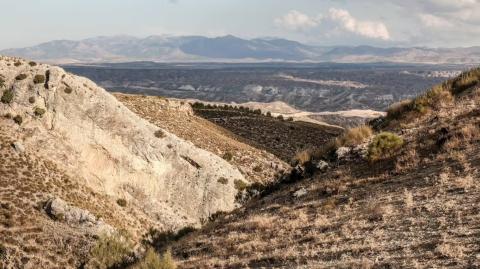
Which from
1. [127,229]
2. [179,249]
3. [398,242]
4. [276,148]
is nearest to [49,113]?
[127,229]

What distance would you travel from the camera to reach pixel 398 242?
1529cm

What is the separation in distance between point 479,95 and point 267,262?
17392 mm

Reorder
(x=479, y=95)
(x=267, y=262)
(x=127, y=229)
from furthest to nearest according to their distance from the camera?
(x=127, y=229), (x=479, y=95), (x=267, y=262)

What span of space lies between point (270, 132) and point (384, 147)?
190ft

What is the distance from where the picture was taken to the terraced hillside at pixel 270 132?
7294 centimetres

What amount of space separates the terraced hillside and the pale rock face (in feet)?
62.5

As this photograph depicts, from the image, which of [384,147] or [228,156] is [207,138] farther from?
[384,147]

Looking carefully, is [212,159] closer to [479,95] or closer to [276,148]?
[276,148]

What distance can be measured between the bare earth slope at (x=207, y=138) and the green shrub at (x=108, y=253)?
24555 millimetres

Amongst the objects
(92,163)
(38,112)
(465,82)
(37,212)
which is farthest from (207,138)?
(465,82)

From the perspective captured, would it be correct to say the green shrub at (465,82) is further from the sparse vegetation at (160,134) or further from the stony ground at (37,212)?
the sparse vegetation at (160,134)

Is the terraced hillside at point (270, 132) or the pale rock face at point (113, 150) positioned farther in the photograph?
the terraced hillside at point (270, 132)

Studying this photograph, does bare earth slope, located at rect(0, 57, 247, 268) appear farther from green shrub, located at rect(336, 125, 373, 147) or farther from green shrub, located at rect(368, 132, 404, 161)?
green shrub, located at rect(368, 132, 404, 161)

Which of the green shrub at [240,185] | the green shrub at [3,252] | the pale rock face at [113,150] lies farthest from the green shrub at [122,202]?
the green shrub at [3,252]
